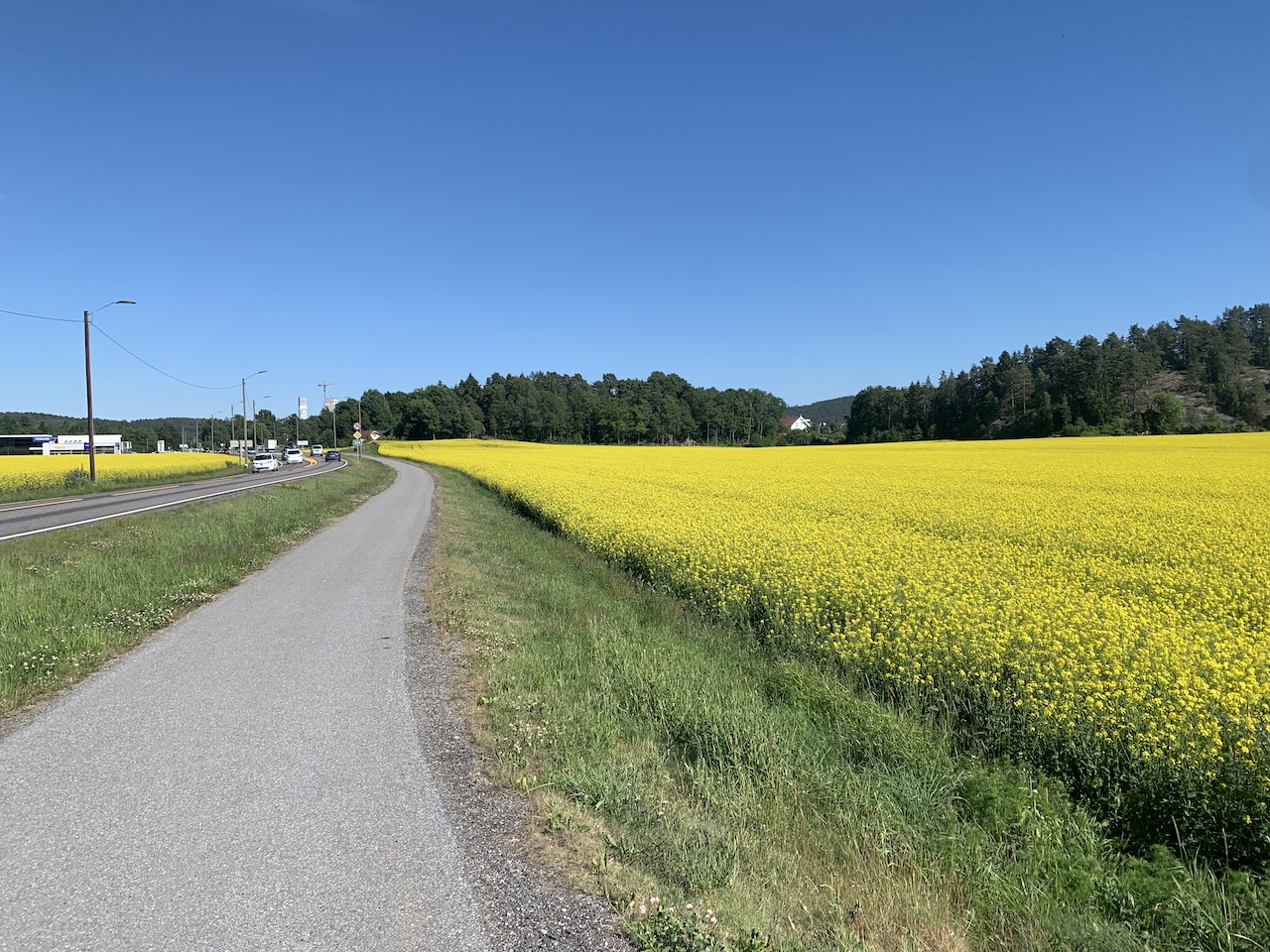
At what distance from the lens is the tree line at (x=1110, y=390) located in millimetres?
79188

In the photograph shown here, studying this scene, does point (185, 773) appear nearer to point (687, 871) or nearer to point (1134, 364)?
point (687, 871)

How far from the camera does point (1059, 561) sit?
31.0 feet

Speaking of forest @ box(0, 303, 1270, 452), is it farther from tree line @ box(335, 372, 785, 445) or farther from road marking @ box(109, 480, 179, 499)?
road marking @ box(109, 480, 179, 499)

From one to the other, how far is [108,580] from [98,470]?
38.2 metres

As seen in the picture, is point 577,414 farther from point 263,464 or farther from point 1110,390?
point 1110,390

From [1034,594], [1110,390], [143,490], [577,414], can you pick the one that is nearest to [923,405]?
[1110,390]

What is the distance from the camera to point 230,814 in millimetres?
3686

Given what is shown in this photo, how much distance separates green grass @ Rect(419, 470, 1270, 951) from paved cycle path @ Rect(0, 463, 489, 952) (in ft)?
2.46

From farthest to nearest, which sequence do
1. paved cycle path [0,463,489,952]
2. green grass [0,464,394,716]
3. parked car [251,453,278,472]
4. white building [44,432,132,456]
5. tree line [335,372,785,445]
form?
tree line [335,372,785,445] → white building [44,432,132,456] → parked car [251,453,278,472] → green grass [0,464,394,716] → paved cycle path [0,463,489,952]

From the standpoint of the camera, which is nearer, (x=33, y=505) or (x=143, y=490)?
(x=33, y=505)

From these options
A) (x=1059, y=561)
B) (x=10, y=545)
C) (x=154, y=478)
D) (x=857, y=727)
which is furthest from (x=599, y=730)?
(x=154, y=478)

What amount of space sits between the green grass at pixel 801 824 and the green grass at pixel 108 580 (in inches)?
151

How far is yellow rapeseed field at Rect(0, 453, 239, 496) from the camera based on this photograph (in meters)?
30.4

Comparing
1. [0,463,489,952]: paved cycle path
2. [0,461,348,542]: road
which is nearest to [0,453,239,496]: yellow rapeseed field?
[0,461,348,542]: road
